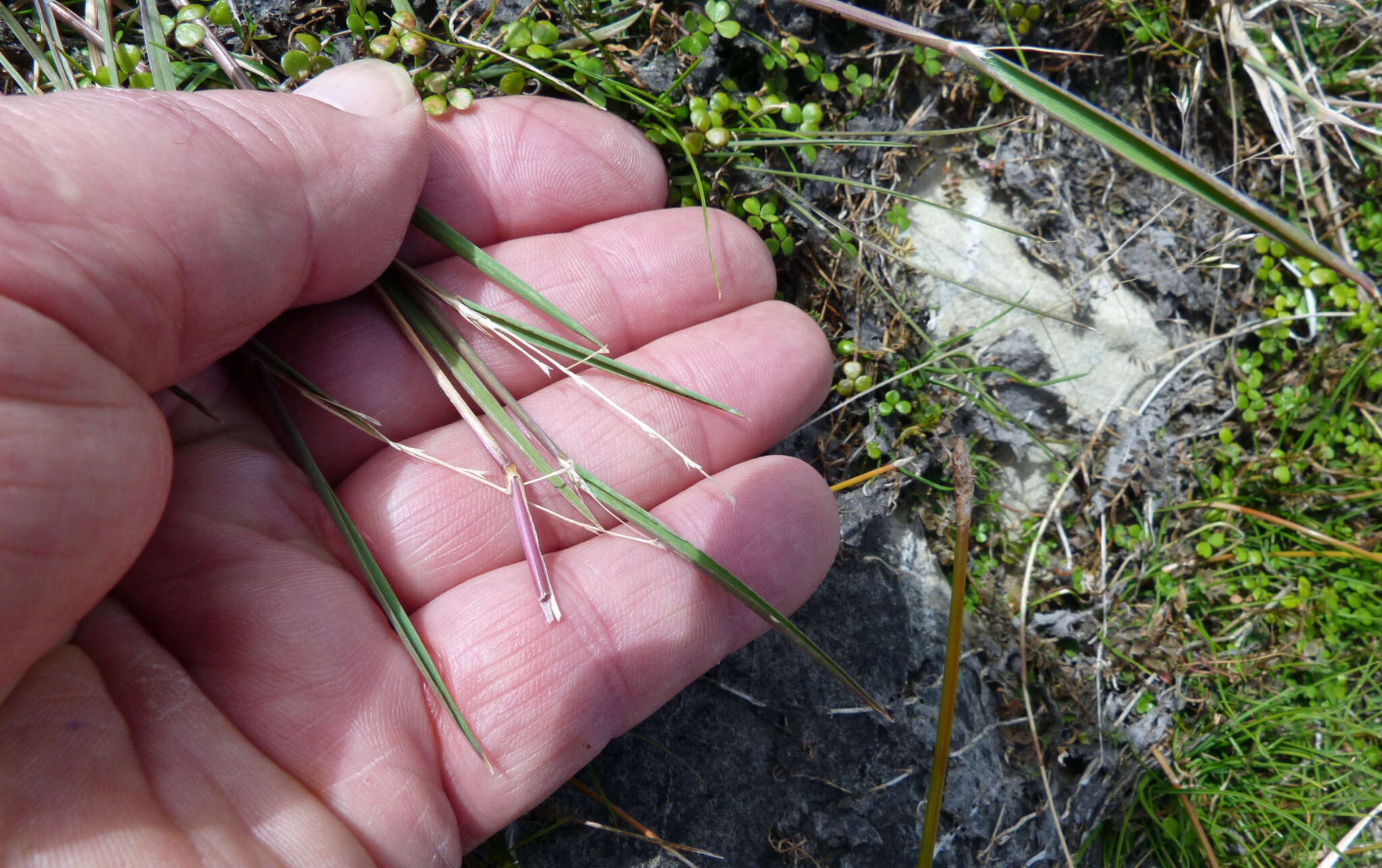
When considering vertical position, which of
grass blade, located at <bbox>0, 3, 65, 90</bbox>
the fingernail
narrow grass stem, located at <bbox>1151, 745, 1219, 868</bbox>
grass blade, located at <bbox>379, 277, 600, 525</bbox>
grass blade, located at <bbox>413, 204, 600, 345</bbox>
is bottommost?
A: narrow grass stem, located at <bbox>1151, 745, 1219, 868</bbox>

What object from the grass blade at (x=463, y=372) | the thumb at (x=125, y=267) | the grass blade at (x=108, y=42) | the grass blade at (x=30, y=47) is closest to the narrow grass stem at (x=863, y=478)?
the grass blade at (x=463, y=372)

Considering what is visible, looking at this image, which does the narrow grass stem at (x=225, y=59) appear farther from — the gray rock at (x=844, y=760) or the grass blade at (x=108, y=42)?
the gray rock at (x=844, y=760)

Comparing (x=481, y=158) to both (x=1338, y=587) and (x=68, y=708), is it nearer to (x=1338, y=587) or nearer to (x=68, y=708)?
(x=68, y=708)

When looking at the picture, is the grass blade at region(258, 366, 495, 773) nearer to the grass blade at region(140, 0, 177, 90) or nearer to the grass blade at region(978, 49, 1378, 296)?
the grass blade at region(140, 0, 177, 90)

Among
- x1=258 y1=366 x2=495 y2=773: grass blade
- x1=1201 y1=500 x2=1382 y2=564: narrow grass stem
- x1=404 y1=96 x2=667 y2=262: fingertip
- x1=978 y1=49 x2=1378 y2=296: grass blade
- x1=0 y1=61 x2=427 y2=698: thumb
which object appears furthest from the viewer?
x1=1201 y1=500 x2=1382 y2=564: narrow grass stem

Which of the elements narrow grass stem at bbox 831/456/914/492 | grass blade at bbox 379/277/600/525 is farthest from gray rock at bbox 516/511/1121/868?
grass blade at bbox 379/277/600/525

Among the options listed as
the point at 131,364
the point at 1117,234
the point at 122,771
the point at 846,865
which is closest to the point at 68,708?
the point at 122,771

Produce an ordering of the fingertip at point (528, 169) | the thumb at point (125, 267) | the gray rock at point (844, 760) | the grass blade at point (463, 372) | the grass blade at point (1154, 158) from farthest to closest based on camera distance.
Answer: the gray rock at point (844, 760) < the fingertip at point (528, 169) < the grass blade at point (463, 372) < the thumb at point (125, 267) < the grass blade at point (1154, 158)

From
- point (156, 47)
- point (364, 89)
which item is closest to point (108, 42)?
point (156, 47)
